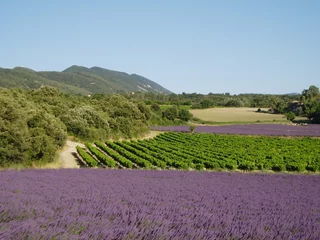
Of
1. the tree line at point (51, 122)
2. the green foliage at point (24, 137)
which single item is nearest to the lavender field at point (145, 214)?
the green foliage at point (24, 137)

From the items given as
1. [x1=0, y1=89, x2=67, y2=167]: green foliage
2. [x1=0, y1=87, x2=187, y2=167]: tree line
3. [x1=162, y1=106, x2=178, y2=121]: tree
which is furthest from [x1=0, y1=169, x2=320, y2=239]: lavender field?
[x1=162, y1=106, x2=178, y2=121]: tree

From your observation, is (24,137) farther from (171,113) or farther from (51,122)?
(171,113)

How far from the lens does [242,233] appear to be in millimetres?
5406

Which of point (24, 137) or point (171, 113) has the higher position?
point (171, 113)

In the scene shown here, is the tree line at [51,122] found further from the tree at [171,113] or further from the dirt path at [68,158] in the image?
the dirt path at [68,158]

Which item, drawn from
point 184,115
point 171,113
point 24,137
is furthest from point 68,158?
point 184,115

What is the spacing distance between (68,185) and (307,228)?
6.55m

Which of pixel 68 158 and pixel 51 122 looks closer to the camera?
pixel 51 122

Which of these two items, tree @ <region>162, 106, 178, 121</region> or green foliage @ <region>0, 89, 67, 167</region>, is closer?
green foliage @ <region>0, 89, 67, 167</region>

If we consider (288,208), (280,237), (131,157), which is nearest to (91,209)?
(280,237)

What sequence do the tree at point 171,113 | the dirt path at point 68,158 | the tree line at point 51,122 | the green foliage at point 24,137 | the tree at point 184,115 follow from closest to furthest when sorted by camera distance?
the green foliage at point 24,137 → the tree line at point 51,122 → the dirt path at point 68,158 → the tree at point 171,113 → the tree at point 184,115

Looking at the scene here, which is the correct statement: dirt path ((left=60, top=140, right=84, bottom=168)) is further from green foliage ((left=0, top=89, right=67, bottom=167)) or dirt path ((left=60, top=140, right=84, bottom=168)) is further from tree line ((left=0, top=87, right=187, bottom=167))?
green foliage ((left=0, top=89, right=67, bottom=167))

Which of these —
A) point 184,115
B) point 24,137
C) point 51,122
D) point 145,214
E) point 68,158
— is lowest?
point 68,158

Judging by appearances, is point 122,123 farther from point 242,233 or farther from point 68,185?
point 242,233
